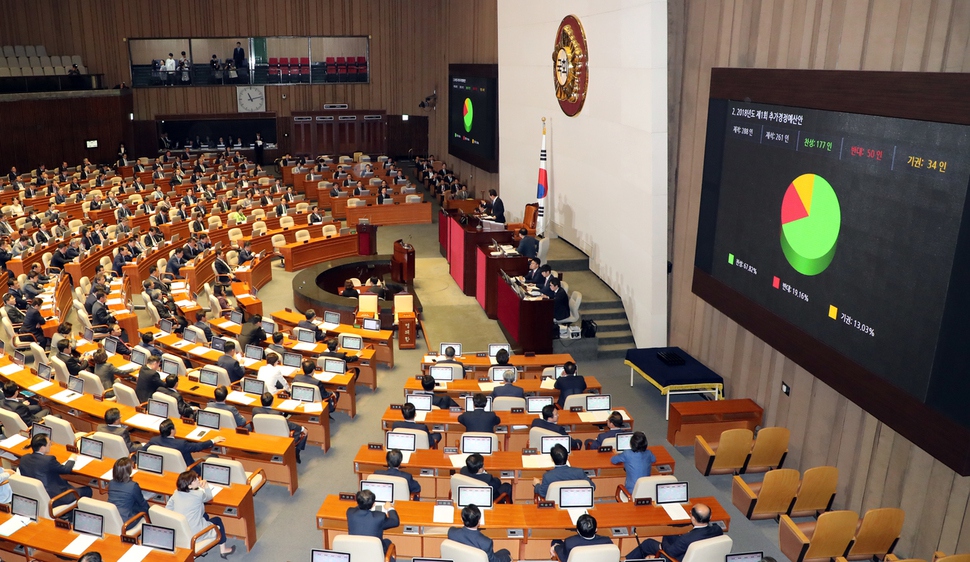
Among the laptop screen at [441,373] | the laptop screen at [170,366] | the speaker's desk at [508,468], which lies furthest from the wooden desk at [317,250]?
the speaker's desk at [508,468]

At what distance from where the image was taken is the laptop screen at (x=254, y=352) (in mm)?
12844

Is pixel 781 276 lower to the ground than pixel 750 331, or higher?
higher

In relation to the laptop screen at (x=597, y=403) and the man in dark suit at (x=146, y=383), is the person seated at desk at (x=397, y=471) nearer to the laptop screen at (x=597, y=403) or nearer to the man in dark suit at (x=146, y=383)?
the laptop screen at (x=597, y=403)

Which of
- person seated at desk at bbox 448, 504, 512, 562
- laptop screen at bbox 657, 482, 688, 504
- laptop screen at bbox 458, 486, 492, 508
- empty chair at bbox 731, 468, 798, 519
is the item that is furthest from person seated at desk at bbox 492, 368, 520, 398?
person seated at desk at bbox 448, 504, 512, 562

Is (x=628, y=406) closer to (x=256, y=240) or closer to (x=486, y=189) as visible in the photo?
(x=256, y=240)

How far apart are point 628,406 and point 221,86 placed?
2778 cm

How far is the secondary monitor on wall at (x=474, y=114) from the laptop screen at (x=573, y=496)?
655 inches

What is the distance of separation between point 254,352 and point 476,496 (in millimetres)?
5918

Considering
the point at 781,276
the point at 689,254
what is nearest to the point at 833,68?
the point at 781,276

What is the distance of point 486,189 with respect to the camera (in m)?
26.5

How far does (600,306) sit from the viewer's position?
1593cm

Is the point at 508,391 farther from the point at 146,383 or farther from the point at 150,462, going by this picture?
the point at 146,383

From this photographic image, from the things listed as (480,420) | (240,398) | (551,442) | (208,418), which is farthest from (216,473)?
(551,442)

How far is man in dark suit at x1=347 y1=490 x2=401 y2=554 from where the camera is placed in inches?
307
